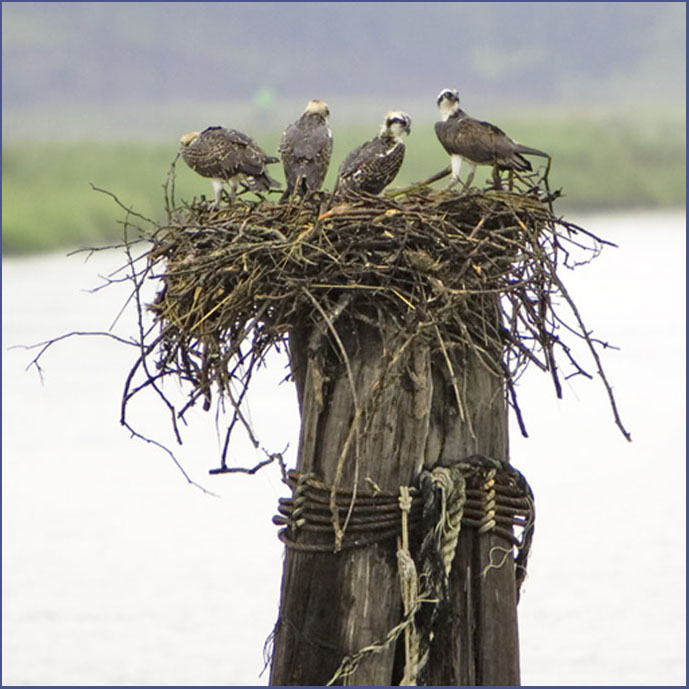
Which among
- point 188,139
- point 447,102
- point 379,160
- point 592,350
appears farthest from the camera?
point 188,139

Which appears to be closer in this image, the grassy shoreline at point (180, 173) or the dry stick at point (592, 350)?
the dry stick at point (592, 350)

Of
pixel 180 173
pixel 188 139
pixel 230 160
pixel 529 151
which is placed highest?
pixel 180 173

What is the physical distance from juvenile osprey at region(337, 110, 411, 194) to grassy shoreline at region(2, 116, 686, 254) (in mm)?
10409

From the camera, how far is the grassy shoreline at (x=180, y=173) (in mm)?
15734

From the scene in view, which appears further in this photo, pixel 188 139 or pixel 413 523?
pixel 188 139

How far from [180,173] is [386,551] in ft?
45.4

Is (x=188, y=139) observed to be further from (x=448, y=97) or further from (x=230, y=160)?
(x=448, y=97)

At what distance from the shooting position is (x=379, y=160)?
3891 millimetres

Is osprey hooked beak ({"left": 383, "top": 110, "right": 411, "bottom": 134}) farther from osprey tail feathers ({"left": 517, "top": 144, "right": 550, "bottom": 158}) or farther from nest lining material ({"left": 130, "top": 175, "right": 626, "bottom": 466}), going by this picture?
nest lining material ({"left": 130, "top": 175, "right": 626, "bottom": 466})

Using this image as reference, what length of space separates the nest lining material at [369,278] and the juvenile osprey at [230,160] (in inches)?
34.1

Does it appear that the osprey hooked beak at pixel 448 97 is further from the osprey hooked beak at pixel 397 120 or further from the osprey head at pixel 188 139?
the osprey head at pixel 188 139

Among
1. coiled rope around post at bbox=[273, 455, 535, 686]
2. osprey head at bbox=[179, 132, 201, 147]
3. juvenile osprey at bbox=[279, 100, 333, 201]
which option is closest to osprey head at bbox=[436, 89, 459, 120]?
juvenile osprey at bbox=[279, 100, 333, 201]

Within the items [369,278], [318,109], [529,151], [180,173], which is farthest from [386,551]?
[180,173]

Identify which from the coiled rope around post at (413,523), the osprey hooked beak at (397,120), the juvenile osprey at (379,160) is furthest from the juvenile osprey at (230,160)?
the coiled rope around post at (413,523)
